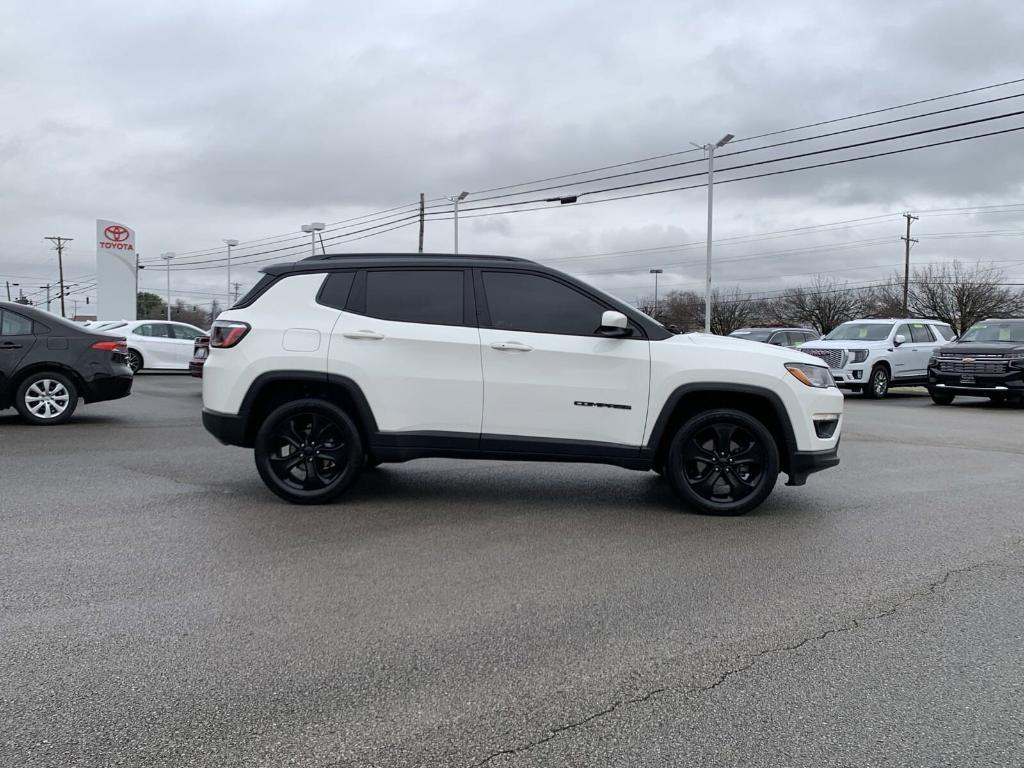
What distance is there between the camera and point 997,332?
1770 centimetres

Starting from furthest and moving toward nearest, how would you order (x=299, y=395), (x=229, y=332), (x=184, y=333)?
(x=184, y=333)
(x=299, y=395)
(x=229, y=332)

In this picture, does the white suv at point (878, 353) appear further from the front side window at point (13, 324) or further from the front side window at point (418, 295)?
the front side window at point (13, 324)

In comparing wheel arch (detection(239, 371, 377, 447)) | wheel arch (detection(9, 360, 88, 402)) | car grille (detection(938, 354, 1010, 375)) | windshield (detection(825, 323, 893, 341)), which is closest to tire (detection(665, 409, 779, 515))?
wheel arch (detection(239, 371, 377, 447))

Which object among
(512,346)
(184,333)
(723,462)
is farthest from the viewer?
(184,333)

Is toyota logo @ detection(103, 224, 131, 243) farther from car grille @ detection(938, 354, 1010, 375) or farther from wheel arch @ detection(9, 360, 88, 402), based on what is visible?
car grille @ detection(938, 354, 1010, 375)

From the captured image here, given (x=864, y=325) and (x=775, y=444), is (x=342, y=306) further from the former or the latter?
(x=864, y=325)

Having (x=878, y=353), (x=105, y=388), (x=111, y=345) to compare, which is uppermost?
(x=111, y=345)

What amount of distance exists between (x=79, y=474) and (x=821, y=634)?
6417 mm

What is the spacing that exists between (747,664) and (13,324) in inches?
413

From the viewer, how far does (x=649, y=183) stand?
3625 centimetres

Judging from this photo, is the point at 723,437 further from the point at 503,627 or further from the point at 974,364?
the point at 974,364

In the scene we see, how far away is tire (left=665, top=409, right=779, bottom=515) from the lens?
6.16 meters

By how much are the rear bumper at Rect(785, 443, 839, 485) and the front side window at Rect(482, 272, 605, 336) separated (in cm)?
177

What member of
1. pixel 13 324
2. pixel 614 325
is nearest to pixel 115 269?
pixel 13 324
